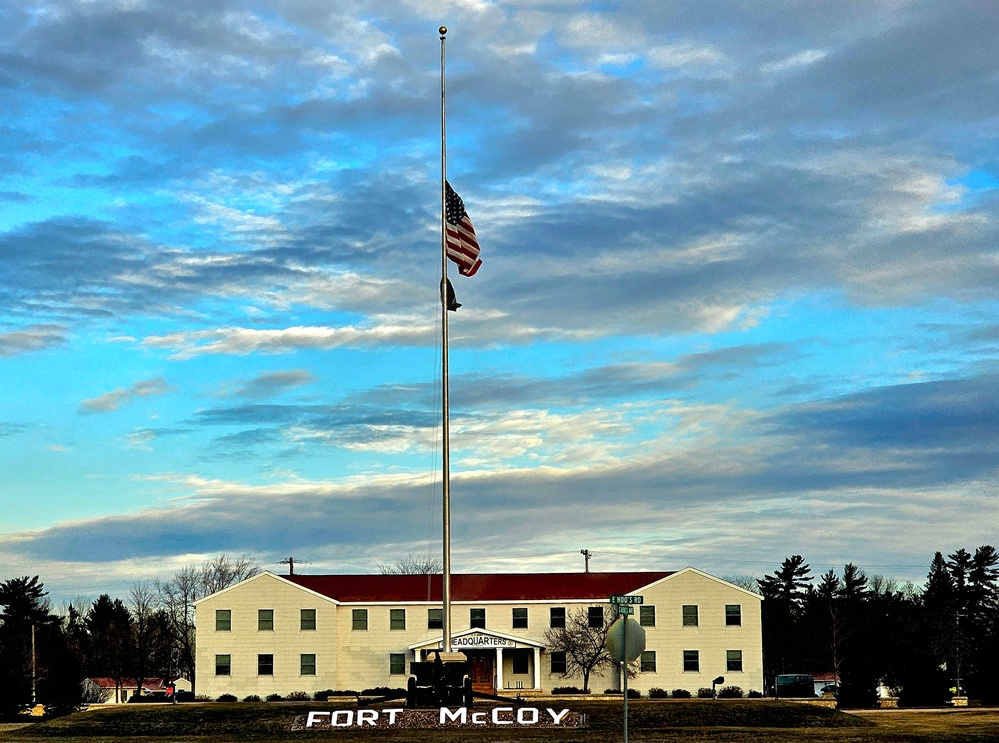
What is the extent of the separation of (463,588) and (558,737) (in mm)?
40874

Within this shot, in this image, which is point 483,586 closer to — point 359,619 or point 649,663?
point 359,619

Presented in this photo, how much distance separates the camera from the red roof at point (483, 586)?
74.6 meters

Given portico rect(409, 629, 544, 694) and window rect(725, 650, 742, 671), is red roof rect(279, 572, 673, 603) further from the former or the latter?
window rect(725, 650, 742, 671)

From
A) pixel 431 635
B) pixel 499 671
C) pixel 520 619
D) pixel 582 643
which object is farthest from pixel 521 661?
pixel 431 635

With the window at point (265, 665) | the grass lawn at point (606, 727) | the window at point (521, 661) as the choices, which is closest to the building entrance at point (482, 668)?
the window at point (521, 661)

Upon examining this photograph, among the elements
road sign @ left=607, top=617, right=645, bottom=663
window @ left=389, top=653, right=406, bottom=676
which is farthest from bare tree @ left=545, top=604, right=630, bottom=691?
road sign @ left=607, top=617, right=645, bottom=663

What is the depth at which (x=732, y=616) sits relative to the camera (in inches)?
2862

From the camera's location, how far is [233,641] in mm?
73062

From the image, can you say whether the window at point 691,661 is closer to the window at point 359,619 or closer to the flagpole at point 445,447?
the window at point 359,619

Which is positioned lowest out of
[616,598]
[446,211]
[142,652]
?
[142,652]

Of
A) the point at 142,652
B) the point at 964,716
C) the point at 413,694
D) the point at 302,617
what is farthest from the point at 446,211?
the point at 142,652


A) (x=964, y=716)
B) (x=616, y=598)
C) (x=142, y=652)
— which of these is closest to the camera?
(x=616, y=598)

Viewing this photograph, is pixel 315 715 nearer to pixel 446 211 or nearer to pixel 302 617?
pixel 446 211

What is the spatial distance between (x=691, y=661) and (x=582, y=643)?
6.54m
